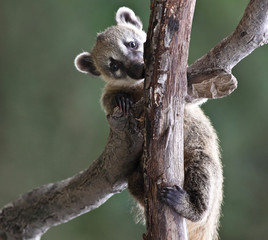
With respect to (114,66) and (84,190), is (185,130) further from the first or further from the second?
(84,190)

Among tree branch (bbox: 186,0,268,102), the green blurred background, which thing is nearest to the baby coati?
tree branch (bbox: 186,0,268,102)

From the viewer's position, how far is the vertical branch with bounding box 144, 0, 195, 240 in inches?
98.3

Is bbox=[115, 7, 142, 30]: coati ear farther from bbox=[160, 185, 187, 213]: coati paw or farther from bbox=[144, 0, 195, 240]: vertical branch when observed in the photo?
bbox=[160, 185, 187, 213]: coati paw

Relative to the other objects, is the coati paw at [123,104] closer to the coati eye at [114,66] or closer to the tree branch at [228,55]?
the tree branch at [228,55]

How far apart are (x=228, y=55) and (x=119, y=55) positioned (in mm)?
1318

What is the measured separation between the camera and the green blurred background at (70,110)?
5934 millimetres

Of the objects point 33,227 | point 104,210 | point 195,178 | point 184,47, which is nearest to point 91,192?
point 33,227

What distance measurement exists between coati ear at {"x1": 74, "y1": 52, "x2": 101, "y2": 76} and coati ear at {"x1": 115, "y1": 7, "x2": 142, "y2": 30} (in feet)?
1.38

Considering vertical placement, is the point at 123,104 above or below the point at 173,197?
above

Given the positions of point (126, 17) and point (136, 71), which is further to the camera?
point (126, 17)

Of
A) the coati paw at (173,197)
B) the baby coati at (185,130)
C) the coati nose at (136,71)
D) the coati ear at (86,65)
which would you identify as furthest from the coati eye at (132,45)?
the coati paw at (173,197)

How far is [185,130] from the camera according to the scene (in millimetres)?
3547

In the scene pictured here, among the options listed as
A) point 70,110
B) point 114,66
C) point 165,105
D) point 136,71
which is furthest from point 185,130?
point 70,110

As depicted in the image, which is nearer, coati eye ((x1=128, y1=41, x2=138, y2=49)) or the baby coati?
the baby coati
